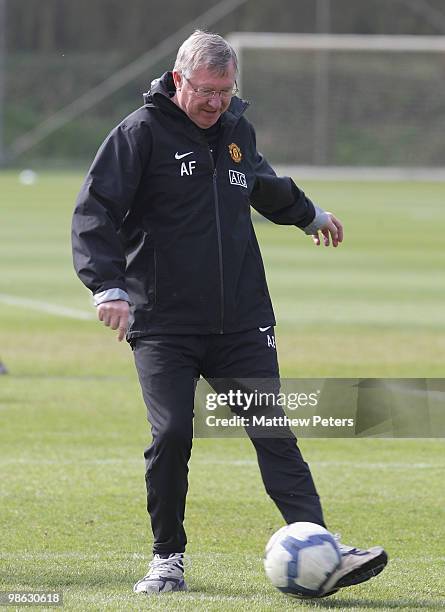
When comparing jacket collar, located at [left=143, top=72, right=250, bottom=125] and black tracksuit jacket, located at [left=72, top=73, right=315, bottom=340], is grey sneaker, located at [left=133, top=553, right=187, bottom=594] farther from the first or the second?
jacket collar, located at [left=143, top=72, right=250, bottom=125]

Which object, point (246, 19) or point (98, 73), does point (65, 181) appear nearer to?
point (98, 73)

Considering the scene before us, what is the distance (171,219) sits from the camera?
5793 mm

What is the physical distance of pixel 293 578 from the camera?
5.54m

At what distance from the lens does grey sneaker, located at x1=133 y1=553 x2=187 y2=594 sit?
18.9ft

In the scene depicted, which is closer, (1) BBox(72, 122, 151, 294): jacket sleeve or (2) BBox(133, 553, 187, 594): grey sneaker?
(1) BBox(72, 122, 151, 294): jacket sleeve

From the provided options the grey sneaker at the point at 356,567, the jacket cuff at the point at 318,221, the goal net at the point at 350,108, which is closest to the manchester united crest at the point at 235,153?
the jacket cuff at the point at 318,221

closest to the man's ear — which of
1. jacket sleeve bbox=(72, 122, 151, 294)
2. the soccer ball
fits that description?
jacket sleeve bbox=(72, 122, 151, 294)

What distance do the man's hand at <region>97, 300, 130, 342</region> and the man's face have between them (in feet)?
2.55

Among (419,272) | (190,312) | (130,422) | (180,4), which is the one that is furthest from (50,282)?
(180,4)

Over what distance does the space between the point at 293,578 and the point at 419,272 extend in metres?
16.9

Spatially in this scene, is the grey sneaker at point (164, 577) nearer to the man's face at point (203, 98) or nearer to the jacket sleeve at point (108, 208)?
the jacket sleeve at point (108, 208)

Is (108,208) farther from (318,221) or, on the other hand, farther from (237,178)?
(318,221)

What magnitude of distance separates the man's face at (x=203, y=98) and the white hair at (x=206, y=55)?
0.02 m

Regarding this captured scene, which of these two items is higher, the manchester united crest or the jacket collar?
the jacket collar
